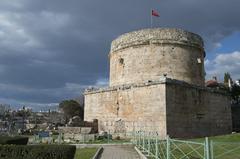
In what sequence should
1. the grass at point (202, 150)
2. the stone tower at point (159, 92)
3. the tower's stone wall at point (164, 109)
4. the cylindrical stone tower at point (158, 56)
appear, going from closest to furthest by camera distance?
the grass at point (202, 150) < the tower's stone wall at point (164, 109) < the stone tower at point (159, 92) < the cylindrical stone tower at point (158, 56)

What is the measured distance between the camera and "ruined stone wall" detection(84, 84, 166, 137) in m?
23.9

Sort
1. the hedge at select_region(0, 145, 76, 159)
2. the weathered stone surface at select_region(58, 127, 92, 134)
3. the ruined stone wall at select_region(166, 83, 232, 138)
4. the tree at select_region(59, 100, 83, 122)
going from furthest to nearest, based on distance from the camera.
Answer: the tree at select_region(59, 100, 83, 122), the weathered stone surface at select_region(58, 127, 92, 134), the ruined stone wall at select_region(166, 83, 232, 138), the hedge at select_region(0, 145, 76, 159)

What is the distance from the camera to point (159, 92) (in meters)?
24.1

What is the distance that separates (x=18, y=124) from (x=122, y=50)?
72.9ft

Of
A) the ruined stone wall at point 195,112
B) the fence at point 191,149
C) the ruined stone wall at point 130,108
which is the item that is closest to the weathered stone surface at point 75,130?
the ruined stone wall at point 130,108

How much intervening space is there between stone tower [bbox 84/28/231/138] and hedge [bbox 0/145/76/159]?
1378 centimetres

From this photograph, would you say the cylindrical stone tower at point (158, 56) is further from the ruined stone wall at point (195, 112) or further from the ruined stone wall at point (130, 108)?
the ruined stone wall at point (195, 112)

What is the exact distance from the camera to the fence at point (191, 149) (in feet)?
24.2

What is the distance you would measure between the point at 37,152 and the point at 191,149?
506 cm

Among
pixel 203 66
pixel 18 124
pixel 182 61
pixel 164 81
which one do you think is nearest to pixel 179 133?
pixel 164 81

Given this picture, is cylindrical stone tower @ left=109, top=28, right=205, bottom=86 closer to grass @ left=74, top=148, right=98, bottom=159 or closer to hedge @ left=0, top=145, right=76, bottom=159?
grass @ left=74, top=148, right=98, bottom=159

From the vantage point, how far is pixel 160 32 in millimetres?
27859

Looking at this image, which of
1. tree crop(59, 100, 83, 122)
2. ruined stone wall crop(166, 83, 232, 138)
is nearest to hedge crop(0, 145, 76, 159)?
ruined stone wall crop(166, 83, 232, 138)

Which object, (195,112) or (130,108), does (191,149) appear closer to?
(130,108)
